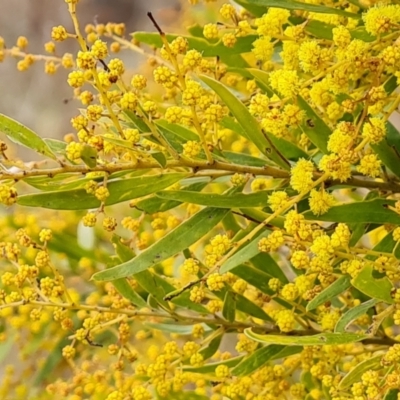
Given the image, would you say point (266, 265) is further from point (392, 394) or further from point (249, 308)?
point (392, 394)

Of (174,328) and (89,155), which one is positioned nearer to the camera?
(89,155)

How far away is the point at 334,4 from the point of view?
0.79m

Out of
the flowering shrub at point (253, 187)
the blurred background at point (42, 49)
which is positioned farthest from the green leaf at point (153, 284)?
the blurred background at point (42, 49)

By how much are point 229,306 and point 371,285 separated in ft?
0.78

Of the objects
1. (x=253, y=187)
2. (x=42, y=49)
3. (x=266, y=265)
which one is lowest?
(x=266, y=265)

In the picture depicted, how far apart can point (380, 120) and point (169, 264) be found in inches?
22.7

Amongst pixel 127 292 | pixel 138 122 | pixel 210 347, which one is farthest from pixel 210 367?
pixel 138 122

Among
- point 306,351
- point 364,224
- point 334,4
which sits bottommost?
point 306,351

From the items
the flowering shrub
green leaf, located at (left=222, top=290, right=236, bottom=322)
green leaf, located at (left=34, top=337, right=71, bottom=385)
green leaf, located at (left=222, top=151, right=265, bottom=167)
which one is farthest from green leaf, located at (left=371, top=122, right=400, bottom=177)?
green leaf, located at (left=34, top=337, right=71, bottom=385)

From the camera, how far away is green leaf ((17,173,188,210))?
0.65 m

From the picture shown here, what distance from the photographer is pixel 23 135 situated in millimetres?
635

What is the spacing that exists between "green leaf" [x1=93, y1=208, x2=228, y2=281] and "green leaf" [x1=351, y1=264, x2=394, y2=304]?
0.19 metres

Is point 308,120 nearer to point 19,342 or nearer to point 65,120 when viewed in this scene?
point 19,342

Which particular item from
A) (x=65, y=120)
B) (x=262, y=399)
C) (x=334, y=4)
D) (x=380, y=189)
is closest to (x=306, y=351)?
(x=262, y=399)
